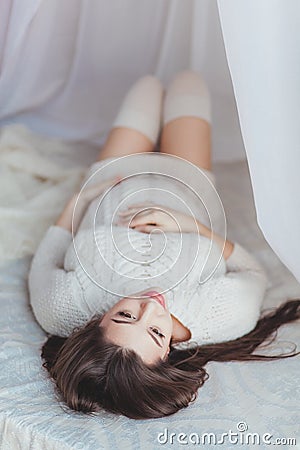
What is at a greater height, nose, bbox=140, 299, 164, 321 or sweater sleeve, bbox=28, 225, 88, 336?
nose, bbox=140, 299, 164, 321

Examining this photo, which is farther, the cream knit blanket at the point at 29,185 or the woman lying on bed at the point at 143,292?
the cream knit blanket at the point at 29,185

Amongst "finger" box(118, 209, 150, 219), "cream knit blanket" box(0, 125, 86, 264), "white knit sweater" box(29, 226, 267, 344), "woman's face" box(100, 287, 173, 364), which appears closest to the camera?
"woman's face" box(100, 287, 173, 364)

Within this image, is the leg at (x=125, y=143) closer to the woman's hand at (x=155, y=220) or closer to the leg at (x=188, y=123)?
the leg at (x=188, y=123)

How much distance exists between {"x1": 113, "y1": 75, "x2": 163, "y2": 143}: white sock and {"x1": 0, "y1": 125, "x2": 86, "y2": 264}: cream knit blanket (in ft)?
0.76

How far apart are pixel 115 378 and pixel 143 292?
10.1 inches

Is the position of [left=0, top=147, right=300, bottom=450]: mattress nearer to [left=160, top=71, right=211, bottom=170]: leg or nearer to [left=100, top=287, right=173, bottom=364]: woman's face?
[left=100, top=287, right=173, bottom=364]: woman's face

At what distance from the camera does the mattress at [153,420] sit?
1.40 metres

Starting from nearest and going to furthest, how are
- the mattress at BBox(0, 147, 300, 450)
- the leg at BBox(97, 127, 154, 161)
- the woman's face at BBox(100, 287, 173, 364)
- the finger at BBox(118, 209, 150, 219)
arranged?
the mattress at BBox(0, 147, 300, 450) < the woman's face at BBox(100, 287, 173, 364) < the finger at BBox(118, 209, 150, 219) < the leg at BBox(97, 127, 154, 161)

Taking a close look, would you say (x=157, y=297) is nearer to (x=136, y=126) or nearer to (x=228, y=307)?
(x=228, y=307)

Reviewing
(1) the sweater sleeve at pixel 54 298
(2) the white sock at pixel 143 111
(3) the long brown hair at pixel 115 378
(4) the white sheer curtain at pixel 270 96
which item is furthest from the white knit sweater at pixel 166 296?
(2) the white sock at pixel 143 111

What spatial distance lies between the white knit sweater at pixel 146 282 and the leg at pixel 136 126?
0.44 m

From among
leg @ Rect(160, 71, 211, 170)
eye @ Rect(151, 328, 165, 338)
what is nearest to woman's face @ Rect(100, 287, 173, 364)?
eye @ Rect(151, 328, 165, 338)

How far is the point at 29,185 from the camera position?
2.38m

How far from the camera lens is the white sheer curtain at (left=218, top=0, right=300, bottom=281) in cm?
146
